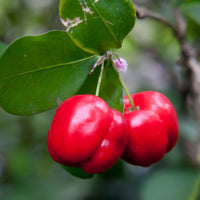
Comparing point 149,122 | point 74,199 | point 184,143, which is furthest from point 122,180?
point 149,122

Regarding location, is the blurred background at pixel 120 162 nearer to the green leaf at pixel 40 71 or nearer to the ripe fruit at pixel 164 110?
the ripe fruit at pixel 164 110

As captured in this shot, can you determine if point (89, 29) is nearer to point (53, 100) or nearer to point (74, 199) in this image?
point (53, 100)

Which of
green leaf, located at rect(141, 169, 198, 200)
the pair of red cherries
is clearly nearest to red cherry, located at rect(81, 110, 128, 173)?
the pair of red cherries

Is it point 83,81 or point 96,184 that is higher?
point 83,81

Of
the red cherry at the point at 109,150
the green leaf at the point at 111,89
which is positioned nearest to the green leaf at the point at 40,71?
the green leaf at the point at 111,89

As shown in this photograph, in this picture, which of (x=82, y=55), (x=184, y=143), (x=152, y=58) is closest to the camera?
(x=82, y=55)

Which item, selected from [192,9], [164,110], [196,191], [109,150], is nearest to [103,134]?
[109,150]

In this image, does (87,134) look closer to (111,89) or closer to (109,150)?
(109,150)
